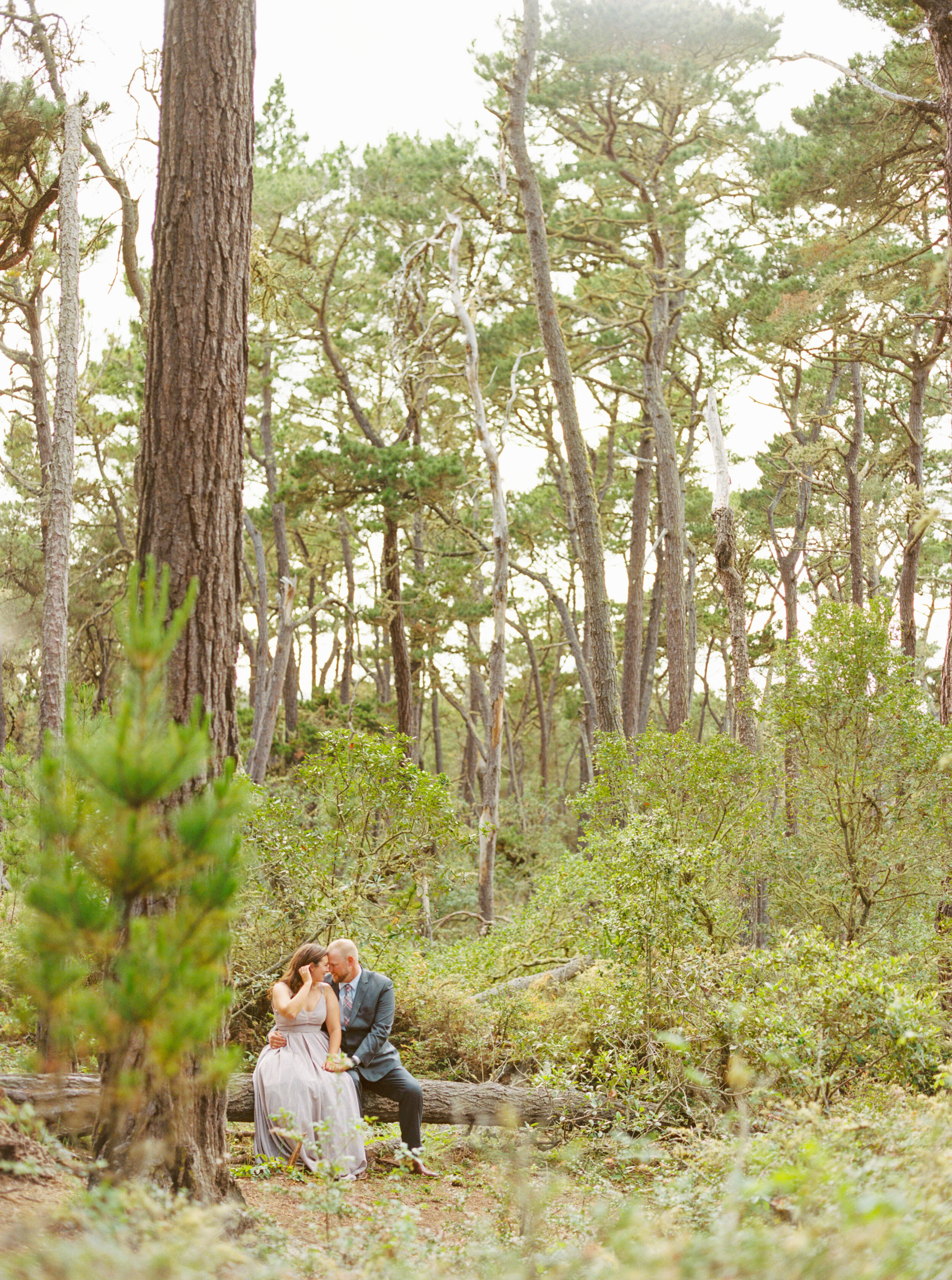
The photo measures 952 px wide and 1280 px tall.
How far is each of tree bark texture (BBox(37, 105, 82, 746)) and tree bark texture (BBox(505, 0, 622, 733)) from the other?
501 centimetres

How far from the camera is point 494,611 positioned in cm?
1221

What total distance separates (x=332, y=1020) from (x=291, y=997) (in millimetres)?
281

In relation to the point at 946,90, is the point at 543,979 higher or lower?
lower

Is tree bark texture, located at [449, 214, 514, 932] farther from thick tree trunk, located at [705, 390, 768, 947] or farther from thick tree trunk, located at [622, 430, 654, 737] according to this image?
thick tree trunk, located at [622, 430, 654, 737]

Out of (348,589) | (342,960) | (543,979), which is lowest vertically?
(543,979)

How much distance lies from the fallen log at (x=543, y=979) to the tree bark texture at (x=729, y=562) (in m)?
3.19

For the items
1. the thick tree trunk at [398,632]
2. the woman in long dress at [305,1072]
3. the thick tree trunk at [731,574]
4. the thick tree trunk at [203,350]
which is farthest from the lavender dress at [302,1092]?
the thick tree trunk at [398,632]

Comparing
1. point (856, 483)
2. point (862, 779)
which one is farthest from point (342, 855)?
point (856, 483)

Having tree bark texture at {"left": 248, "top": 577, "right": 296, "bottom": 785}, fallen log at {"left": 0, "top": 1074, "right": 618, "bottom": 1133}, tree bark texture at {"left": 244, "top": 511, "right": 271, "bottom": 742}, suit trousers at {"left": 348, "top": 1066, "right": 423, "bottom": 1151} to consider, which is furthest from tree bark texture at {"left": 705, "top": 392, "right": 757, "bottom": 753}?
tree bark texture at {"left": 244, "top": 511, "right": 271, "bottom": 742}

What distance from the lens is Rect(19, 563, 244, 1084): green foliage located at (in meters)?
2.45

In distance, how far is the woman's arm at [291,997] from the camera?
5.40m

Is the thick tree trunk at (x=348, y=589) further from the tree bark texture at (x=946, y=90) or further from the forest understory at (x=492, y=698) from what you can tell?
the tree bark texture at (x=946, y=90)

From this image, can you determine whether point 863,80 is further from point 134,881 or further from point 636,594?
point 636,594

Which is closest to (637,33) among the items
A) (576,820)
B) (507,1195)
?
(507,1195)
